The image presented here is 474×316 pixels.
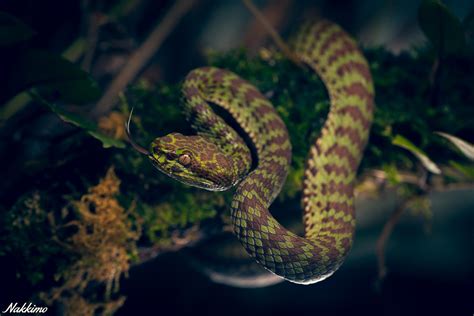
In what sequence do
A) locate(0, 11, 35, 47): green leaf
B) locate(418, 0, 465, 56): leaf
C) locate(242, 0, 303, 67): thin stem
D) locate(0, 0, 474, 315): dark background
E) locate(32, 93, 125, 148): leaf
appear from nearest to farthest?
1. locate(32, 93, 125, 148): leaf
2. locate(0, 11, 35, 47): green leaf
3. locate(418, 0, 465, 56): leaf
4. locate(242, 0, 303, 67): thin stem
5. locate(0, 0, 474, 315): dark background

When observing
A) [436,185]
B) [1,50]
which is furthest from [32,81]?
[436,185]

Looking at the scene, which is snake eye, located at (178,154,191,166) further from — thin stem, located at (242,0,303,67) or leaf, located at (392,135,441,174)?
leaf, located at (392,135,441,174)

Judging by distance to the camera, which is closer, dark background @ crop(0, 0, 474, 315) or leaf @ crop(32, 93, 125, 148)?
leaf @ crop(32, 93, 125, 148)

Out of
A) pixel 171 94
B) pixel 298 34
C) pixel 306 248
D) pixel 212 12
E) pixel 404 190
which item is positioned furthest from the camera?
pixel 212 12

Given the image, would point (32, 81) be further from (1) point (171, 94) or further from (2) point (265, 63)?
(2) point (265, 63)

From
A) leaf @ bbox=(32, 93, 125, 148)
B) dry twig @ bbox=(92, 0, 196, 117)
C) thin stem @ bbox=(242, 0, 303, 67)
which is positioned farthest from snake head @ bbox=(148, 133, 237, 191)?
thin stem @ bbox=(242, 0, 303, 67)

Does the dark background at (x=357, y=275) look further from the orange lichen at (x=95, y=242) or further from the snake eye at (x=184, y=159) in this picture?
the snake eye at (x=184, y=159)

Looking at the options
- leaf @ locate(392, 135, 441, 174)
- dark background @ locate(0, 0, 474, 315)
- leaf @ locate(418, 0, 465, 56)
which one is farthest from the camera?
dark background @ locate(0, 0, 474, 315)
